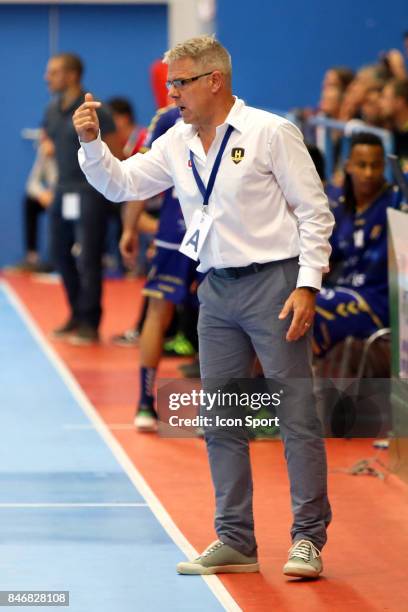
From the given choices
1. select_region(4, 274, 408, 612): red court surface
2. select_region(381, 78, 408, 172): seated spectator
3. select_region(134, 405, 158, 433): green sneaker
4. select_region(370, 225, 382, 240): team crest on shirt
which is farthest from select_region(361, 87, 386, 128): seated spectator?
select_region(134, 405, 158, 433): green sneaker

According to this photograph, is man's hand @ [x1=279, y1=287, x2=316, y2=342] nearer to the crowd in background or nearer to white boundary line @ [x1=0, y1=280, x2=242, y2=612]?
white boundary line @ [x1=0, y1=280, x2=242, y2=612]

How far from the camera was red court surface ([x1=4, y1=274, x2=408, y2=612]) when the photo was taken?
16.2ft

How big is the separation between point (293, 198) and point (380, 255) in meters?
2.88

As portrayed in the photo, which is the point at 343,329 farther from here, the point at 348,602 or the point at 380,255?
the point at 348,602

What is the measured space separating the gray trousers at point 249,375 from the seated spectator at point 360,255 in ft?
8.45

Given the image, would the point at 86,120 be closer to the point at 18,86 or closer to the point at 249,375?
the point at 249,375

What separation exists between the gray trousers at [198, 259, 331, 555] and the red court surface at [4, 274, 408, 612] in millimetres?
223

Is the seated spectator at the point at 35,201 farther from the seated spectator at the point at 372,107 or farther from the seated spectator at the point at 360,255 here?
the seated spectator at the point at 360,255

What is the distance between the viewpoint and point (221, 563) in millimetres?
5148

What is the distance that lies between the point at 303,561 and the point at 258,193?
1.35 m

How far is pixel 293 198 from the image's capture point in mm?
4902

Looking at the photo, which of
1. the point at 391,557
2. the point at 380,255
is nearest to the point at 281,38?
the point at 380,255

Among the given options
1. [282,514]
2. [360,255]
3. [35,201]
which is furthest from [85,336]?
[35,201]

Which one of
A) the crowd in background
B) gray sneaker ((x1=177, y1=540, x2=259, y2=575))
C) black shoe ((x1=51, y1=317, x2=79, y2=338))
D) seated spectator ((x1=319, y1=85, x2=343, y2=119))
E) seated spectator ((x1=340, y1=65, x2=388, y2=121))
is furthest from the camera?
seated spectator ((x1=319, y1=85, x2=343, y2=119))
